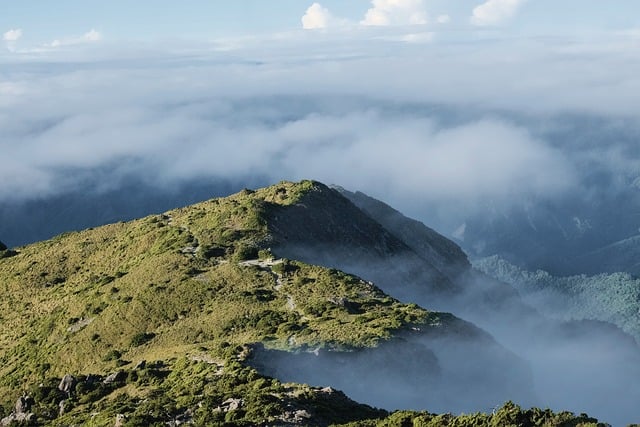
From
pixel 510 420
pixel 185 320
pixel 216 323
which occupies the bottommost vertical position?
pixel 185 320

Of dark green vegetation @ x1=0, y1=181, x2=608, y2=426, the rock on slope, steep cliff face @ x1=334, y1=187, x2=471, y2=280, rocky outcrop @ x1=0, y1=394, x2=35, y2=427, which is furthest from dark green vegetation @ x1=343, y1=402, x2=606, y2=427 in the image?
steep cliff face @ x1=334, y1=187, x2=471, y2=280

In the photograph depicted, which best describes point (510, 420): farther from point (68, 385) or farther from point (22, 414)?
point (22, 414)

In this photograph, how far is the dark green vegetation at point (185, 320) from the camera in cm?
6194

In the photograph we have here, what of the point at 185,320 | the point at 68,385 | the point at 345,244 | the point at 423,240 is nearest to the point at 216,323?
the point at 185,320

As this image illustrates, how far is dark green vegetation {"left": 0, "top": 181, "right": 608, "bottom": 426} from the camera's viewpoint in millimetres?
61938

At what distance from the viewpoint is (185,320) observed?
91688mm

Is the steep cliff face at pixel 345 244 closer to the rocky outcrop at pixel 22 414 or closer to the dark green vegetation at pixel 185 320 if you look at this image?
the dark green vegetation at pixel 185 320

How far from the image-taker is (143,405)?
63.0 meters

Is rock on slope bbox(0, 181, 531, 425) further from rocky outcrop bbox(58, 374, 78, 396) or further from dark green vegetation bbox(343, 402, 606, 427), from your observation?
dark green vegetation bbox(343, 402, 606, 427)

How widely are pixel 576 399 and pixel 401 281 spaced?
30370 millimetres

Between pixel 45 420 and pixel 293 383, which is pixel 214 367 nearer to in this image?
pixel 293 383

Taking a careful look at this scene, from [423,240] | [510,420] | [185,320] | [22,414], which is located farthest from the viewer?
[423,240]

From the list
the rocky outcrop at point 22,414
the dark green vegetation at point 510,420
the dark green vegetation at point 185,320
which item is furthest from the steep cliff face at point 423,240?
the dark green vegetation at point 510,420

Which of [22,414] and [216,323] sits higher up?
[216,323]
